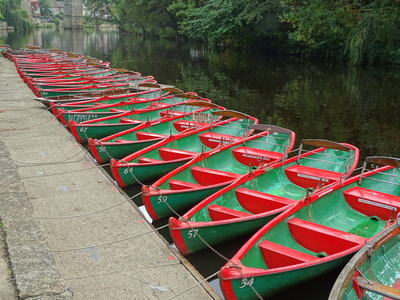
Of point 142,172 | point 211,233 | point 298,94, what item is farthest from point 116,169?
point 298,94

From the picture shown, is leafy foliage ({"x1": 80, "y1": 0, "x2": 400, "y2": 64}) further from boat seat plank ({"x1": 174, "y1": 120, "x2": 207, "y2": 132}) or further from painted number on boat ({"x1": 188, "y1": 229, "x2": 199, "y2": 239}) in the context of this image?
painted number on boat ({"x1": 188, "y1": 229, "x2": 199, "y2": 239})

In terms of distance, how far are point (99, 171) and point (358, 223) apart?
191 inches

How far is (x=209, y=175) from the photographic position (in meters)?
8.19

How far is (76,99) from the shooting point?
1370 cm

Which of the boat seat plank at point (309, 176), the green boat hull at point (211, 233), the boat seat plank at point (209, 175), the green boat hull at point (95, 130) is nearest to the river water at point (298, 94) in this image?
the green boat hull at point (211, 233)

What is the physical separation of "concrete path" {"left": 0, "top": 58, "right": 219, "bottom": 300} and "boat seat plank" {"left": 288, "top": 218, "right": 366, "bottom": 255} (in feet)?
5.18

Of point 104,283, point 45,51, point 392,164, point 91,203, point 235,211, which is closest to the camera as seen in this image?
point 104,283

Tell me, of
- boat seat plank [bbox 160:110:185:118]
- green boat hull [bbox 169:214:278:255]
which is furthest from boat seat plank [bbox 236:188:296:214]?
boat seat plank [bbox 160:110:185:118]

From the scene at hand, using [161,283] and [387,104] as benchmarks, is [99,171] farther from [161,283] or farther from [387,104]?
[387,104]

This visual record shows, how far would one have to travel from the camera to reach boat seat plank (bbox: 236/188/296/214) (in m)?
6.92

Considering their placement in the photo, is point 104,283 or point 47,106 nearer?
point 104,283

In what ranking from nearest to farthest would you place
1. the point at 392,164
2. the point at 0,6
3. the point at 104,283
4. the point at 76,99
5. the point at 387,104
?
the point at 104,283 < the point at 392,164 < the point at 76,99 < the point at 387,104 < the point at 0,6

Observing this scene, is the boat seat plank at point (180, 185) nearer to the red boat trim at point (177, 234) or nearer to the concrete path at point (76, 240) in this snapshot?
the concrete path at point (76, 240)

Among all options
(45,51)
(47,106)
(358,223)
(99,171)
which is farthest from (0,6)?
(358,223)
